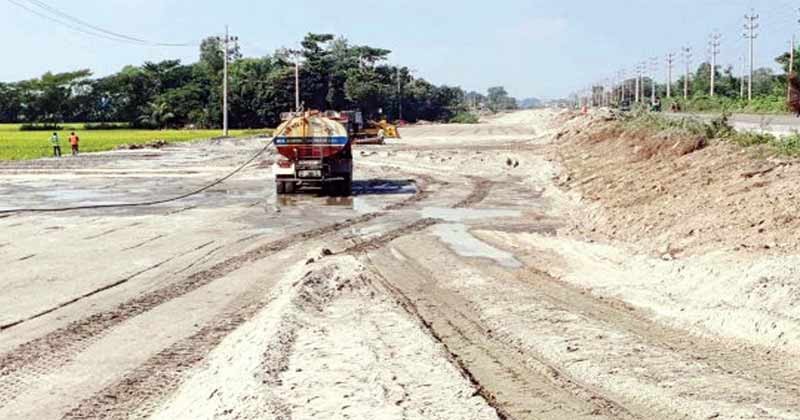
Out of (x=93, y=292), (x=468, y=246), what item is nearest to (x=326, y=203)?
(x=468, y=246)

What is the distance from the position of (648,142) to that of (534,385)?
69.7 feet

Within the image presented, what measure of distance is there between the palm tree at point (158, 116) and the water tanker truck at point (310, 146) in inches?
2982

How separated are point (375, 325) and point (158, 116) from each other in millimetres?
92884

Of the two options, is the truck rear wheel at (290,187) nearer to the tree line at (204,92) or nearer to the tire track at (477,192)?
the tire track at (477,192)

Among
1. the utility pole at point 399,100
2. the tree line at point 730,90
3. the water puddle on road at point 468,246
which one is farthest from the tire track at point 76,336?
the utility pole at point 399,100

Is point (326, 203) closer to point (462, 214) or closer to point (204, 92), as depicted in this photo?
point (462, 214)

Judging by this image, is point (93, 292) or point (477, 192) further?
point (477, 192)

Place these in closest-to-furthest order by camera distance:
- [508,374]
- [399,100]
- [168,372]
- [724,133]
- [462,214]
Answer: [508,374], [168,372], [462,214], [724,133], [399,100]

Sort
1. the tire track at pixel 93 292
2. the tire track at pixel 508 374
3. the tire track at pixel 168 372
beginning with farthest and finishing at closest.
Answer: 1. the tire track at pixel 93 292
2. the tire track at pixel 168 372
3. the tire track at pixel 508 374

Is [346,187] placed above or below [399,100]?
below

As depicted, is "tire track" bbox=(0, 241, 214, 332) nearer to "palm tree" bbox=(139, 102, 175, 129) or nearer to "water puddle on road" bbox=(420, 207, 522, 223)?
"water puddle on road" bbox=(420, 207, 522, 223)

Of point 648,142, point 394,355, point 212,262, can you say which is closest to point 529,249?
point 212,262

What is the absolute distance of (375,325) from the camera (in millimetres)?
8844

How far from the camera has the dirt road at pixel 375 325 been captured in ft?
21.4
